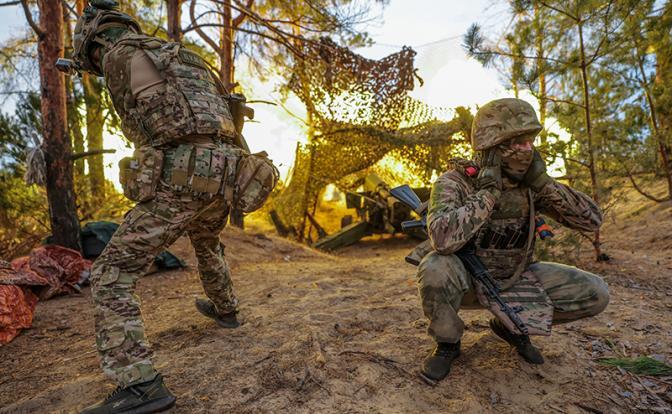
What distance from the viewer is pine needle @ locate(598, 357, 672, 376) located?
206 cm

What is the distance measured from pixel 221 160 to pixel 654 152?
18.8ft

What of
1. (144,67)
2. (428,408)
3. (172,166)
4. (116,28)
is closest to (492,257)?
(428,408)

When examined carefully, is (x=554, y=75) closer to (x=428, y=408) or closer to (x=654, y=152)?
(x=654, y=152)

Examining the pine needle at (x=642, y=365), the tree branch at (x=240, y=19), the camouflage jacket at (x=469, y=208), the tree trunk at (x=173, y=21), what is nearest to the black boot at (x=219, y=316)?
the camouflage jacket at (x=469, y=208)

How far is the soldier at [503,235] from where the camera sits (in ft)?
6.46

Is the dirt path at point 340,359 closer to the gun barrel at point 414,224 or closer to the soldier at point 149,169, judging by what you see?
the soldier at point 149,169

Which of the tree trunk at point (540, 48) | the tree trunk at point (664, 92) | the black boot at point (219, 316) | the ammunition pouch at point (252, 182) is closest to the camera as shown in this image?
the ammunition pouch at point (252, 182)

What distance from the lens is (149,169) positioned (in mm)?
1964

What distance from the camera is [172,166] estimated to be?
79.0 inches

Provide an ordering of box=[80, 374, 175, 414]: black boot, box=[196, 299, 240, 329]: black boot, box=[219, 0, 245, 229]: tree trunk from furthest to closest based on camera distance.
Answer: box=[219, 0, 245, 229]: tree trunk → box=[196, 299, 240, 329]: black boot → box=[80, 374, 175, 414]: black boot

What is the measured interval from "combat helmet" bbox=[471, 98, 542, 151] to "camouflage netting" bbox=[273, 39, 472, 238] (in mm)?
4835

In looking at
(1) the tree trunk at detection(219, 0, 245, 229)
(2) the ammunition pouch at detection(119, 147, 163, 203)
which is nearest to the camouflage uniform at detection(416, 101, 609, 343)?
(2) the ammunition pouch at detection(119, 147, 163, 203)

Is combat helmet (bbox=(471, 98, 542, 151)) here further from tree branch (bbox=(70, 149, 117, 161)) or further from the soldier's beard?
tree branch (bbox=(70, 149, 117, 161))

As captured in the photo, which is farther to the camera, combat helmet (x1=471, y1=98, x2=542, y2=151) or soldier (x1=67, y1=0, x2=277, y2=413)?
combat helmet (x1=471, y1=98, x2=542, y2=151)
